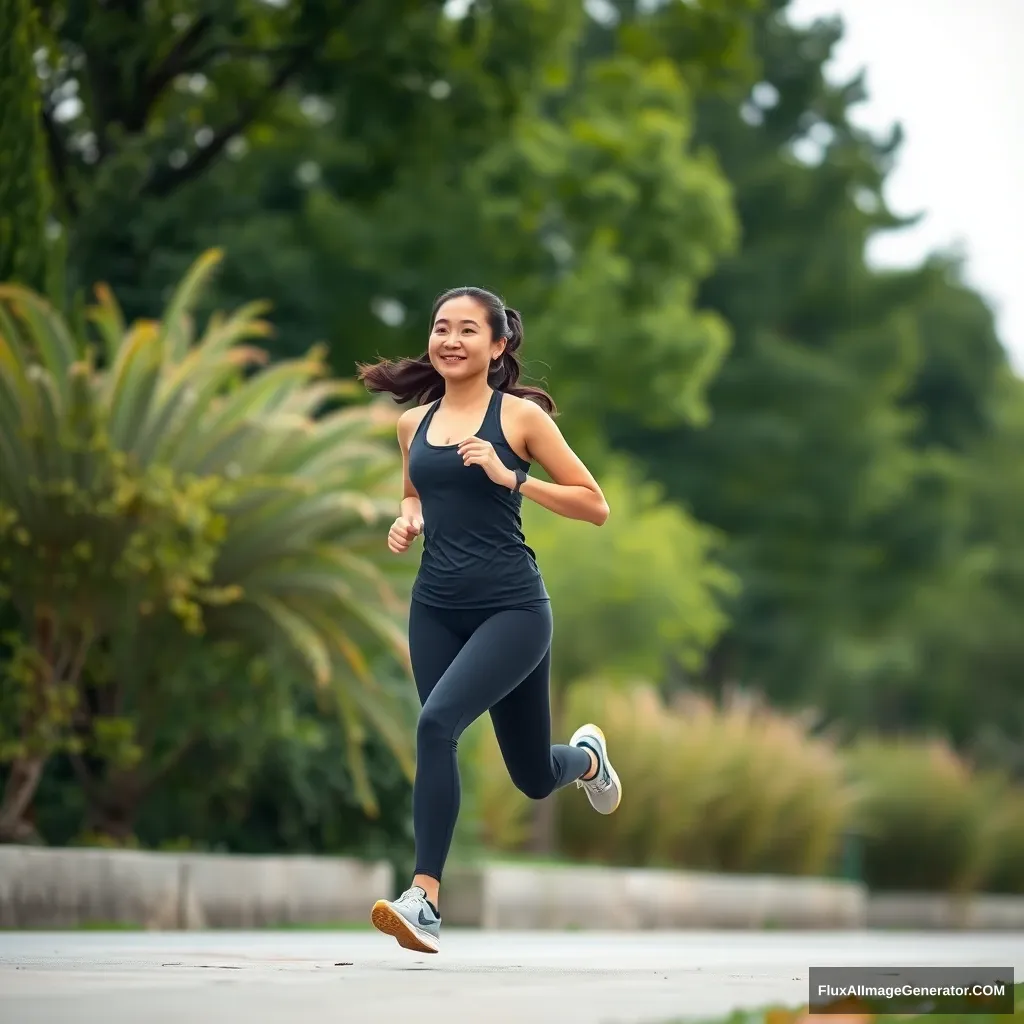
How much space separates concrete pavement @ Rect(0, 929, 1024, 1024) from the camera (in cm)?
520

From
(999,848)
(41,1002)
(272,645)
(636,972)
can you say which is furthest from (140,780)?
(999,848)

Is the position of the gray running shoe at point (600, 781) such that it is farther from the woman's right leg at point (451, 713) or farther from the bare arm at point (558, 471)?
the bare arm at point (558, 471)

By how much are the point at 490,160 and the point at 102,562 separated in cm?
990

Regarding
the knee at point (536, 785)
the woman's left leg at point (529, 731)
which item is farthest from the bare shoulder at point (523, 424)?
the knee at point (536, 785)

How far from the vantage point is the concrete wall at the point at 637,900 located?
45.5ft

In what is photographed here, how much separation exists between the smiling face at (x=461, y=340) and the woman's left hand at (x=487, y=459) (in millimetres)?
369

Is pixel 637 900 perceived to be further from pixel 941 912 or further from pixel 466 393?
pixel 466 393

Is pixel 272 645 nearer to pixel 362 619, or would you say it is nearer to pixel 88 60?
pixel 362 619

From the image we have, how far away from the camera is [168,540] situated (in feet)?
35.1

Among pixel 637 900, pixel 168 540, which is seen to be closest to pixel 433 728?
pixel 168 540

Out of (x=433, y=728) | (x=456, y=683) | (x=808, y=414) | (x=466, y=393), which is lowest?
(x=433, y=728)

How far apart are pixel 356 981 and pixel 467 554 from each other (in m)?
1.34

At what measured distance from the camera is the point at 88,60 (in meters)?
17.4

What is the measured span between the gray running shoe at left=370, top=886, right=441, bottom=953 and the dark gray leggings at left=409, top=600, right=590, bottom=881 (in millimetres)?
100
